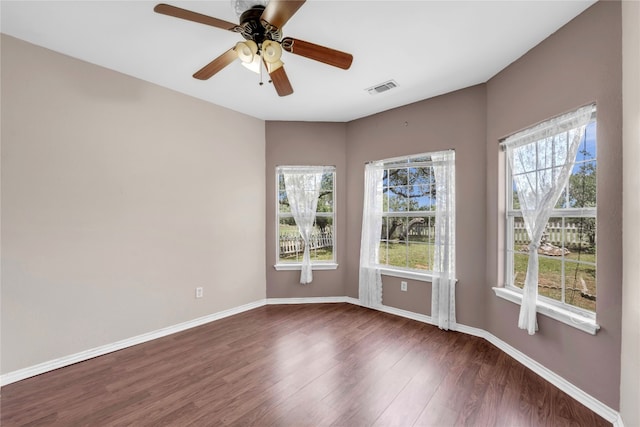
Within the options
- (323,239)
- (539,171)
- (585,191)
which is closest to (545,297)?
(585,191)

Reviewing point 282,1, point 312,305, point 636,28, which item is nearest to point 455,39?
point 636,28

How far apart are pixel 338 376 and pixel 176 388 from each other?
Result: 4.06 ft

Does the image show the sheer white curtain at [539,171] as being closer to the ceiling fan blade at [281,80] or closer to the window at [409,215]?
the window at [409,215]

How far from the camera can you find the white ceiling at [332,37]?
1805 millimetres

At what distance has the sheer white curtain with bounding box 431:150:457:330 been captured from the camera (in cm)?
304

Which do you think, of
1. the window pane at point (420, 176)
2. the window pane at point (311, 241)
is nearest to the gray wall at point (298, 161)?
the window pane at point (311, 241)

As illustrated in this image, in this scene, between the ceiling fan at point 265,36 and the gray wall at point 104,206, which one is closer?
the ceiling fan at point 265,36

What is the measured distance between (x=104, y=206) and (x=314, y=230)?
249cm

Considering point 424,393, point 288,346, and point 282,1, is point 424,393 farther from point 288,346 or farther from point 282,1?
point 282,1

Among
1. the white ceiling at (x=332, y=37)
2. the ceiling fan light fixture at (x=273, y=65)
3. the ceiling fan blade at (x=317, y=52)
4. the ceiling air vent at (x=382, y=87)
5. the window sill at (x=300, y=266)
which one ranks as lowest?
the window sill at (x=300, y=266)

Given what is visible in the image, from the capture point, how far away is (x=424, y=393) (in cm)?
196

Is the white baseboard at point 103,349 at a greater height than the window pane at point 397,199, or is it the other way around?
the window pane at point 397,199

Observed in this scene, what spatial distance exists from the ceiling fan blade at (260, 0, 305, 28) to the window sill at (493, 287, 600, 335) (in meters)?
2.65

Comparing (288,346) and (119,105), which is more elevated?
(119,105)
